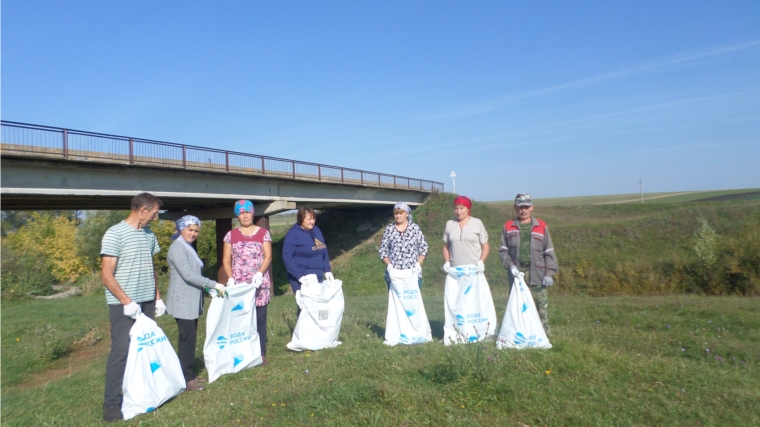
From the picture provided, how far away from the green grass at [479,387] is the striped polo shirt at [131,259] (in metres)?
1.04

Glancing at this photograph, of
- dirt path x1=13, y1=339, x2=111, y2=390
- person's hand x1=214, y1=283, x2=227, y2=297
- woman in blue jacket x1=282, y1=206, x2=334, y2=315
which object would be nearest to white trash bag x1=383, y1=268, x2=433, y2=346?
woman in blue jacket x1=282, y1=206, x2=334, y2=315

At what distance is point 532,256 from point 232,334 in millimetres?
3405

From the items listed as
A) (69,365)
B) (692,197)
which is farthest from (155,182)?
(692,197)

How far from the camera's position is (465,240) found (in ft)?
19.9

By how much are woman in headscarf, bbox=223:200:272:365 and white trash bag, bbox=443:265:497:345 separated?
2.15m

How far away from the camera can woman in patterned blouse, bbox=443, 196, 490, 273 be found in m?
6.05

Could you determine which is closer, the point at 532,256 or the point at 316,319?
the point at 532,256

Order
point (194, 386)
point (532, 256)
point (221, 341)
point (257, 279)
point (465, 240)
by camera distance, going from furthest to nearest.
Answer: point (465, 240)
point (532, 256)
point (257, 279)
point (221, 341)
point (194, 386)

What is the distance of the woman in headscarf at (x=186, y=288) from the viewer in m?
4.93

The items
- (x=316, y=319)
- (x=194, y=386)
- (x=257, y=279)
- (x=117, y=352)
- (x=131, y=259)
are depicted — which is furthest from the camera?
(x=316, y=319)

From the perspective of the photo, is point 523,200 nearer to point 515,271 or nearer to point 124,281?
point 515,271

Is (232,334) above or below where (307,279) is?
below

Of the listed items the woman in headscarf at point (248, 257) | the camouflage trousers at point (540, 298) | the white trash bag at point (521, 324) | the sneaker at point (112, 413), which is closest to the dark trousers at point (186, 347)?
the woman in headscarf at point (248, 257)

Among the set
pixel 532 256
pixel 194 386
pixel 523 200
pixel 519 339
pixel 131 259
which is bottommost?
pixel 194 386
